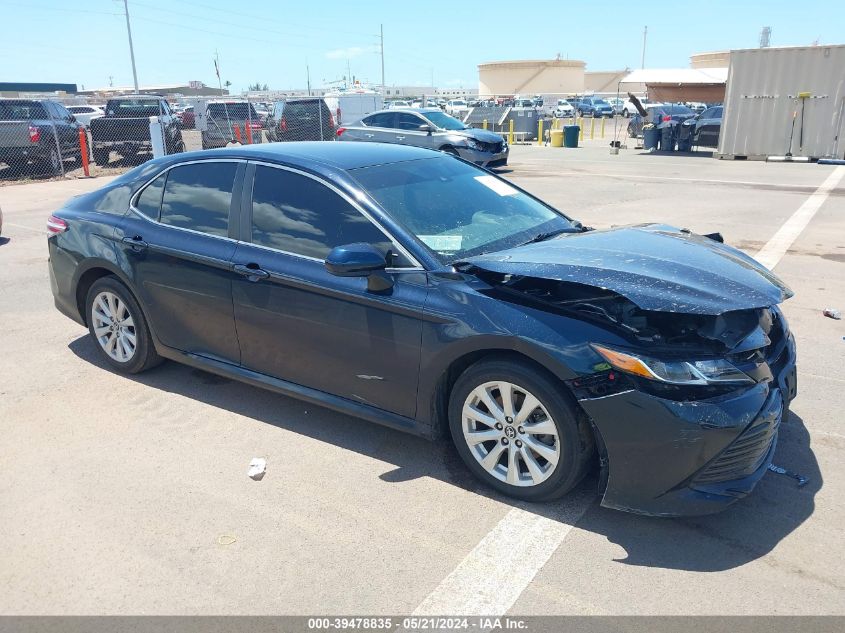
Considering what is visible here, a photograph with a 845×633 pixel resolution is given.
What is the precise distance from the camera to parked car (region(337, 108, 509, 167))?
17.9m

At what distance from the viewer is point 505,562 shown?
9.91ft

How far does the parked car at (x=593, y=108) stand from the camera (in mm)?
50156

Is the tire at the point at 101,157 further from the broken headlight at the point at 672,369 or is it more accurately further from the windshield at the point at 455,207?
the broken headlight at the point at 672,369

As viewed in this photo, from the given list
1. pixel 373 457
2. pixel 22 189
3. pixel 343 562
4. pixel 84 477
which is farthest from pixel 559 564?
pixel 22 189

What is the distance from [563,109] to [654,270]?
51278 mm

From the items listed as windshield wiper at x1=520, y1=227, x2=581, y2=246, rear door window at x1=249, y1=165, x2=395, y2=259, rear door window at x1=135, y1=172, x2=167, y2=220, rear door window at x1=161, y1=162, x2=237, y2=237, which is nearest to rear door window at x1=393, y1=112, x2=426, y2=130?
rear door window at x1=135, y1=172, x2=167, y2=220

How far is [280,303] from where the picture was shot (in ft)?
13.1

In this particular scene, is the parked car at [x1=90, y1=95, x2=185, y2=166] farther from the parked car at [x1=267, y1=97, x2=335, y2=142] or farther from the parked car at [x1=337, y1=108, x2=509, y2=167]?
the parked car at [x1=337, y1=108, x2=509, y2=167]

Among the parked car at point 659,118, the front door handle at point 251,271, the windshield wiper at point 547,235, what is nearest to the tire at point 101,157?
the front door handle at point 251,271

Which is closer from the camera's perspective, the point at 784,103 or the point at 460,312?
the point at 460,312

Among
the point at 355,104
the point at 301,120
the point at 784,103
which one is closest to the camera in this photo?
the point at 784,103

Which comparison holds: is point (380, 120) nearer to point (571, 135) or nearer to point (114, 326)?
point (571, 135)

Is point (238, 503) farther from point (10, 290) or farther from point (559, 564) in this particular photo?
point (10, 290)

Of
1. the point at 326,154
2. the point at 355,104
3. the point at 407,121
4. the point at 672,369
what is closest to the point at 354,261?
the point at 326,154
